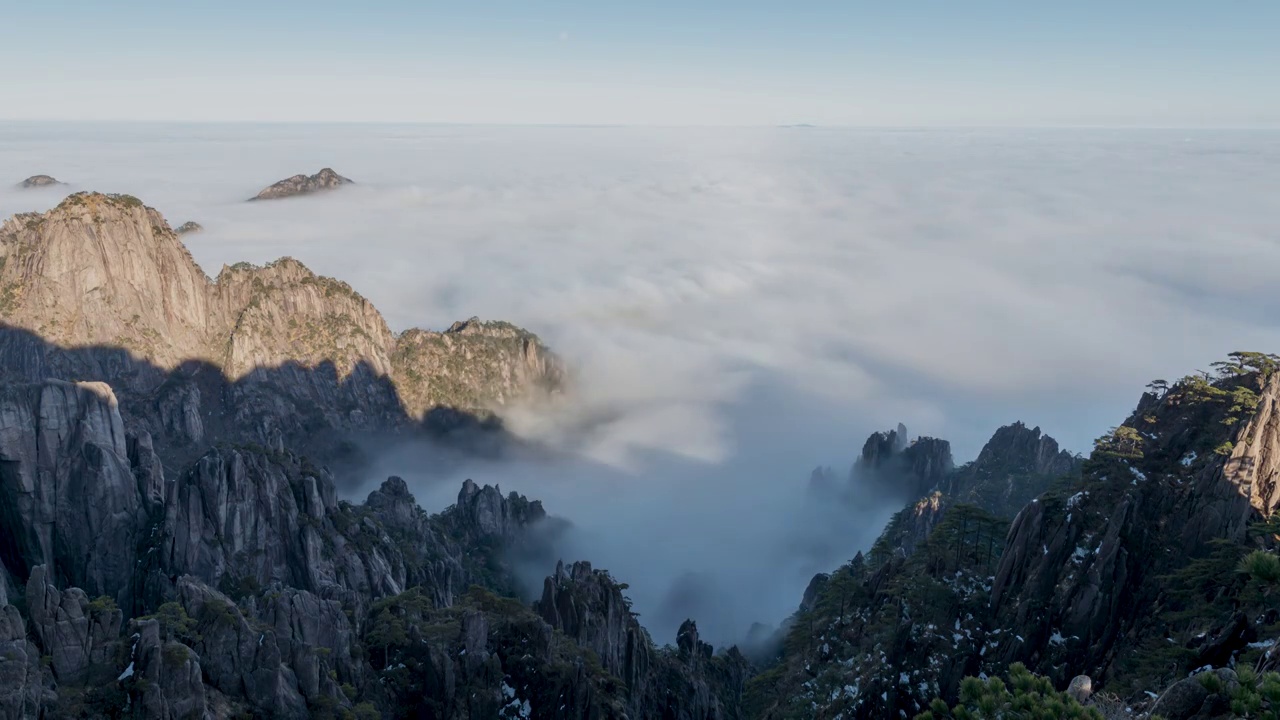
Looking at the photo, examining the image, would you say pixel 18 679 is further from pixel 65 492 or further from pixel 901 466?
pixel 901 466

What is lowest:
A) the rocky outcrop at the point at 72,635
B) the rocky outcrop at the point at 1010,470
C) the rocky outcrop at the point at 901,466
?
the rocky outcrop at the point at 901,466

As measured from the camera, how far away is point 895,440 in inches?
7239

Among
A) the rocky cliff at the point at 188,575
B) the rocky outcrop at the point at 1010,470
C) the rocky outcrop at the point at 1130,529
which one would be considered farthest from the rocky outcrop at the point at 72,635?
the rocky outcrop at the point at 1010,470

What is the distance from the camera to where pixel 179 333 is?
161 metres

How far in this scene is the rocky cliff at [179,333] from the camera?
145m

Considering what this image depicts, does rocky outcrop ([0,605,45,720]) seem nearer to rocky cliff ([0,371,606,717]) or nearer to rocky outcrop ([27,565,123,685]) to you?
rocky cliff ([0,371,606,717])

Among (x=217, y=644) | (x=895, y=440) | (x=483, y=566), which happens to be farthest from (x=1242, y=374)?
(x=895, y=440)

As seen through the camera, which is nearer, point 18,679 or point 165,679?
point 18,679

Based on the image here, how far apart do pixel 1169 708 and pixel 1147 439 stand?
144ft

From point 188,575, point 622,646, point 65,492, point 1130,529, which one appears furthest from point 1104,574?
point 65,492

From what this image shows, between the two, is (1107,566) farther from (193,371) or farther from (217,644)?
(193,371)

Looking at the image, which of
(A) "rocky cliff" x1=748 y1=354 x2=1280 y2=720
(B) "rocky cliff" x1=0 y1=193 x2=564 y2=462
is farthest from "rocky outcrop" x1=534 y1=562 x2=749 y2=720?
(B) "rocky cliff" x1=0 y1=193 x2=564 y2=462

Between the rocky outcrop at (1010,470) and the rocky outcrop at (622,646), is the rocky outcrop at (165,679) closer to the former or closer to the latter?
the rocky outcrop at (622,646)

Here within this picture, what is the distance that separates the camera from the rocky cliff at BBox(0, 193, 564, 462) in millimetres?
144625
